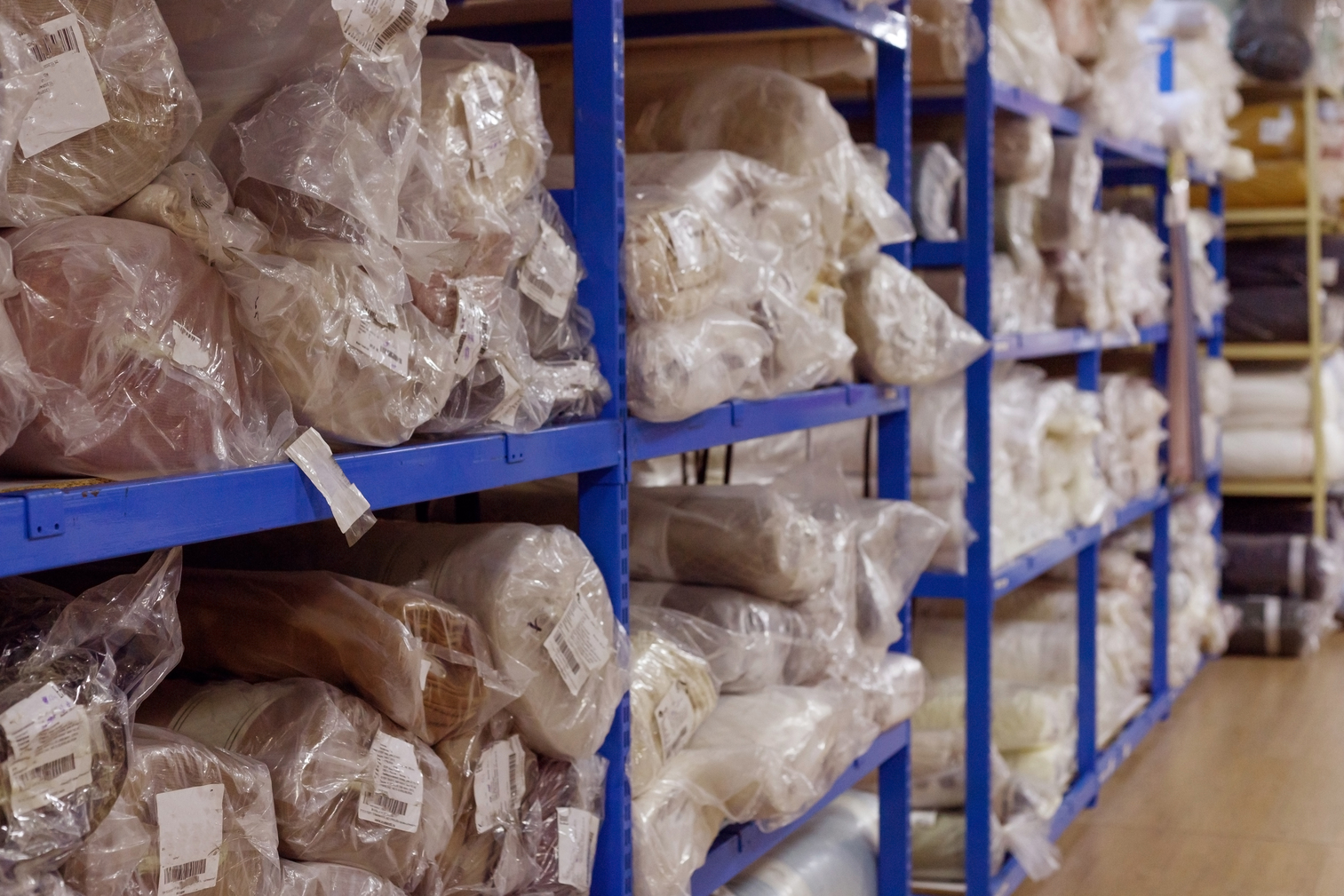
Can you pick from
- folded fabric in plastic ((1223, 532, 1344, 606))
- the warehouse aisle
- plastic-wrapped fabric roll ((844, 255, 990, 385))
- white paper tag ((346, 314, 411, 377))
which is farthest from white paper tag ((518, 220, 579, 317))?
folded fabric in plastic ((1223, 532, 1344, 606))

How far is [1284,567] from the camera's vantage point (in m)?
5.21

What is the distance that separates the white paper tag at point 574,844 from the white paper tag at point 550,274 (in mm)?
526

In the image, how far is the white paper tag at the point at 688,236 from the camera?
64.3 inches

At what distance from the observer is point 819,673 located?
2.07 metres

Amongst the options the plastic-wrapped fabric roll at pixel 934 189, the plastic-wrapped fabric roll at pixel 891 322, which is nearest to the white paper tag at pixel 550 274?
the plastic-wrapped fabric roll at pixel 891 322

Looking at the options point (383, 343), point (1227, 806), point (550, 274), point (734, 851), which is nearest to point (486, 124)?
point (550, 274)

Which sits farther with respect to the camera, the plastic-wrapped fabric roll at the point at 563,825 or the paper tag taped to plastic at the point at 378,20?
the plastic-wrapped fabric roll at the point at 563,825

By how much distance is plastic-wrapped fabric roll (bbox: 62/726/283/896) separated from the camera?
3.11 ft

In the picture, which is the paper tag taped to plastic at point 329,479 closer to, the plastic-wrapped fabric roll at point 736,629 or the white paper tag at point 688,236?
the white paper tag at point 688,236

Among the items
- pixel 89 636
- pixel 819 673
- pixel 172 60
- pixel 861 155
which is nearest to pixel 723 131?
pixel 861 155

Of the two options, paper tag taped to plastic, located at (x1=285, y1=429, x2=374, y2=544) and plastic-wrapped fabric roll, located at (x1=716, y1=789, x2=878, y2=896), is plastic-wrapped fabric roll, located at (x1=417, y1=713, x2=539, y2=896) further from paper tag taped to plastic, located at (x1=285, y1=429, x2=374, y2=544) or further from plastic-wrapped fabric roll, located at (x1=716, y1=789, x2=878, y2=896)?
plastic-wrapped fabric roll, located at (x1=716, y1=789, x2=878, y2=896)

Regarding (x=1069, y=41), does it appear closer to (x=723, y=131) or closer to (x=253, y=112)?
(x=723, y=131)

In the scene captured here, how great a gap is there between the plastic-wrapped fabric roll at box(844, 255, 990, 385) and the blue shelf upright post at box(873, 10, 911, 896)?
0.16m

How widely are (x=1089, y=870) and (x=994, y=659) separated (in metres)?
0.61
